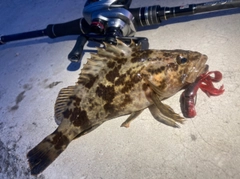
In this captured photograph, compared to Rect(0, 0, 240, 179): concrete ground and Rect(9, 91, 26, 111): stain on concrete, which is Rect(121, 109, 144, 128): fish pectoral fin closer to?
Rect(0, 0, 240, 179): concrete ground

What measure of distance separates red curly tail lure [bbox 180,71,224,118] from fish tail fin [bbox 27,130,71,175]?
50.8 inches

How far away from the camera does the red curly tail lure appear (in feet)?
7.11

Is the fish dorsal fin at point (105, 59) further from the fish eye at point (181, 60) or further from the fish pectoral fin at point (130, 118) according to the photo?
the fish pectoral fin at point (130, 118)

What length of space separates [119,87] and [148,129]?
0.54 metres

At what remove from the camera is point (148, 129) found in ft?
7.71

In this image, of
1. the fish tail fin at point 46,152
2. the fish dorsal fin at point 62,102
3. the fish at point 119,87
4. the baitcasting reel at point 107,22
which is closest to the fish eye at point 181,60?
the fish at point 119,87

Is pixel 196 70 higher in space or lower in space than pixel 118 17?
lower

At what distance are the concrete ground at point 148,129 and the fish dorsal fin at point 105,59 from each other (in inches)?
22.8

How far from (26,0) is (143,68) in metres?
4.94

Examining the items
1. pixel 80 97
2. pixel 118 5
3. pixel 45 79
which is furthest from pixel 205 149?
pixel 45 79

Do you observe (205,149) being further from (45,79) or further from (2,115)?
(2,115)

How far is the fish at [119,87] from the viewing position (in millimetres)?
2301

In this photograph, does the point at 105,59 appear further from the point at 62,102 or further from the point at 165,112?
the point at 165,112

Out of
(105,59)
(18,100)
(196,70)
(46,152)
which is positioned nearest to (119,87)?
(105,59)
